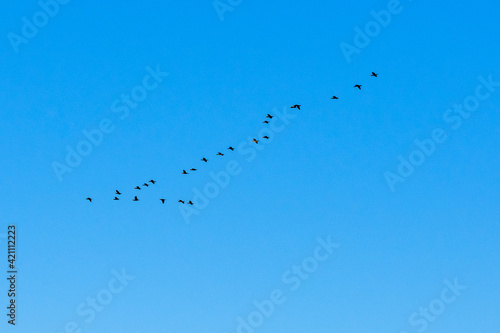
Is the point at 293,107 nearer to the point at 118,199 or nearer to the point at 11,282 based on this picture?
the point at 118,199

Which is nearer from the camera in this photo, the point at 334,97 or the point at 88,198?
the point at 334,97

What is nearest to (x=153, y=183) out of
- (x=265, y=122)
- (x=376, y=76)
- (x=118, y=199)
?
(x=118, y=199)

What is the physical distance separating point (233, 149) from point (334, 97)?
44.1 ft

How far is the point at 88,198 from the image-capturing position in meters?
175

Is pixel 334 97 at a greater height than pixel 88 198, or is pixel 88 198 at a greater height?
pixel 88 198

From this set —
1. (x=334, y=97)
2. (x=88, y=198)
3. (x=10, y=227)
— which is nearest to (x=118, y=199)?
(x=88, y=198)

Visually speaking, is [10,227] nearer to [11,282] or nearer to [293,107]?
[11,282]

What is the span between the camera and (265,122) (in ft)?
543

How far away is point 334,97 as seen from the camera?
16425 cm

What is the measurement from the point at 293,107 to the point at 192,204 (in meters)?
15.5

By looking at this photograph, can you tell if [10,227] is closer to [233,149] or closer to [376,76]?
[233,149]

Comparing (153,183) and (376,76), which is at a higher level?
(153,183)

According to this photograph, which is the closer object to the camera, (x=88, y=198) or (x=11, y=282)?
(x=11, y=282)

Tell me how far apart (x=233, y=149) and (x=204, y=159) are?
3989 millimetres
